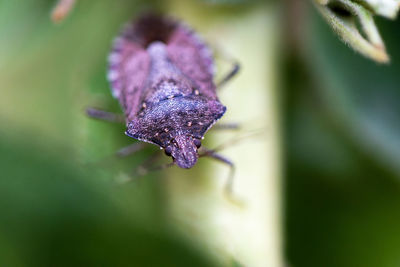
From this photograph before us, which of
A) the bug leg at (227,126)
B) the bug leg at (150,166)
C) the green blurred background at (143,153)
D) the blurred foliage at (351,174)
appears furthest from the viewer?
the bug leg at (227,126)

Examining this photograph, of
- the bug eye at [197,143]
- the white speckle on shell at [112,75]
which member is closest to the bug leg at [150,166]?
the bug eye at [197,143]

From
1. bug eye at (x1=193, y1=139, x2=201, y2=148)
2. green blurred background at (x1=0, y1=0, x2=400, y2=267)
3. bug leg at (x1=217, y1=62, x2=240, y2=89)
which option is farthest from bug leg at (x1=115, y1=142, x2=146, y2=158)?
bug leg at (x1=217, y1=62, x2=240, y2=89)

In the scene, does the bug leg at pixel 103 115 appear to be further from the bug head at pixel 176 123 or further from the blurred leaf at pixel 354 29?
Result: the blurred leaf at pixel 354 29

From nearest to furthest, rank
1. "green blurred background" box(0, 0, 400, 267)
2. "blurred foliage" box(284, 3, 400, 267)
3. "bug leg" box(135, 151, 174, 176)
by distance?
1. "green blurred background" box(0, 0, 400, 267)
2. "bug leg" box(135, 151, 174, 176)
3. "blurred foliage" box(284, 3, 400, 267)

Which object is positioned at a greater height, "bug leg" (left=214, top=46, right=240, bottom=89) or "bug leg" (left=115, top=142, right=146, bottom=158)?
"bug leg" (left=214, top=46, right=240, bottom=89)

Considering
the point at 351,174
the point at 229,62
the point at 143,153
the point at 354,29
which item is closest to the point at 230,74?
the point at 229,62

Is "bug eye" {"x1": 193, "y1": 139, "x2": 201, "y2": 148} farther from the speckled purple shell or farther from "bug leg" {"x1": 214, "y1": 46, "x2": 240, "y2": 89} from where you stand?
"bug leg" {"x1": 214, "y1": 46, "x2": 240, "y2": 89}

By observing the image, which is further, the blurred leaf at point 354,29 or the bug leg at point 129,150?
the bug leg at point 129,150

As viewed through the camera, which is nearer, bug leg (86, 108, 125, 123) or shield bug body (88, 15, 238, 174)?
bug leg (86, 108, 125, 123)

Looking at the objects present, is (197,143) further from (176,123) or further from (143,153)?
(143,153)
